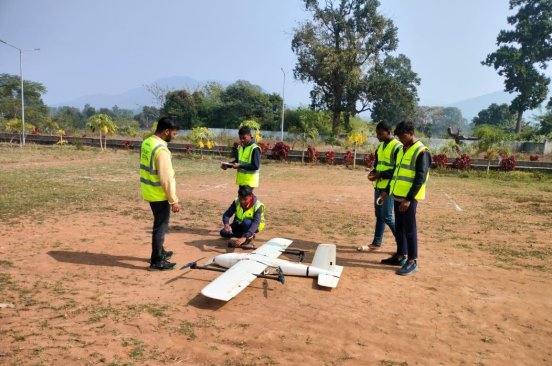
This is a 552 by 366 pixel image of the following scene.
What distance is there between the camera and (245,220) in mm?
6855

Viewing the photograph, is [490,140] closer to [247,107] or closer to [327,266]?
[327,266]

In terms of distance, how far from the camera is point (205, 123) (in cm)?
5553

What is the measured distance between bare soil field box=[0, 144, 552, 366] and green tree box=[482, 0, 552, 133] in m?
45.3

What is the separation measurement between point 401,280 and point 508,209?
7.65m

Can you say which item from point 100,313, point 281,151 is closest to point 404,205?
point 100,313

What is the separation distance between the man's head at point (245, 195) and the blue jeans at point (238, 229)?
0.98ft

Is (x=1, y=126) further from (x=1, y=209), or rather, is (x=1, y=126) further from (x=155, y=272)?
(x=155, y=272)

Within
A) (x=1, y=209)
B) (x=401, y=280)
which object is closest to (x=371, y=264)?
(x=401, y=280)

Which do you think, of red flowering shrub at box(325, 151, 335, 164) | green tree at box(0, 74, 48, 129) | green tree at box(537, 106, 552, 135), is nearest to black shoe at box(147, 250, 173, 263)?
red flowering shrub at box(325, 151, 335, 164)

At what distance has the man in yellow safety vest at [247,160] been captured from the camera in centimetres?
677

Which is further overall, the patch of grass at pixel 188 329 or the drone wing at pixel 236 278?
the drone wing at pixel 236 278

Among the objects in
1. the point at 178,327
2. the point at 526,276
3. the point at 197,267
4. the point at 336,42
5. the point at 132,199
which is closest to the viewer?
the point at 178,327

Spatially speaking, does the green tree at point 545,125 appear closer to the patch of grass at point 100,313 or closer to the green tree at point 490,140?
the green tree at point 490,140

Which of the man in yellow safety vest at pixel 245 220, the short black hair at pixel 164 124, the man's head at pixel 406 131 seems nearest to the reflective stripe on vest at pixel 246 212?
the man in yellow safety vest at pixel 245 220
